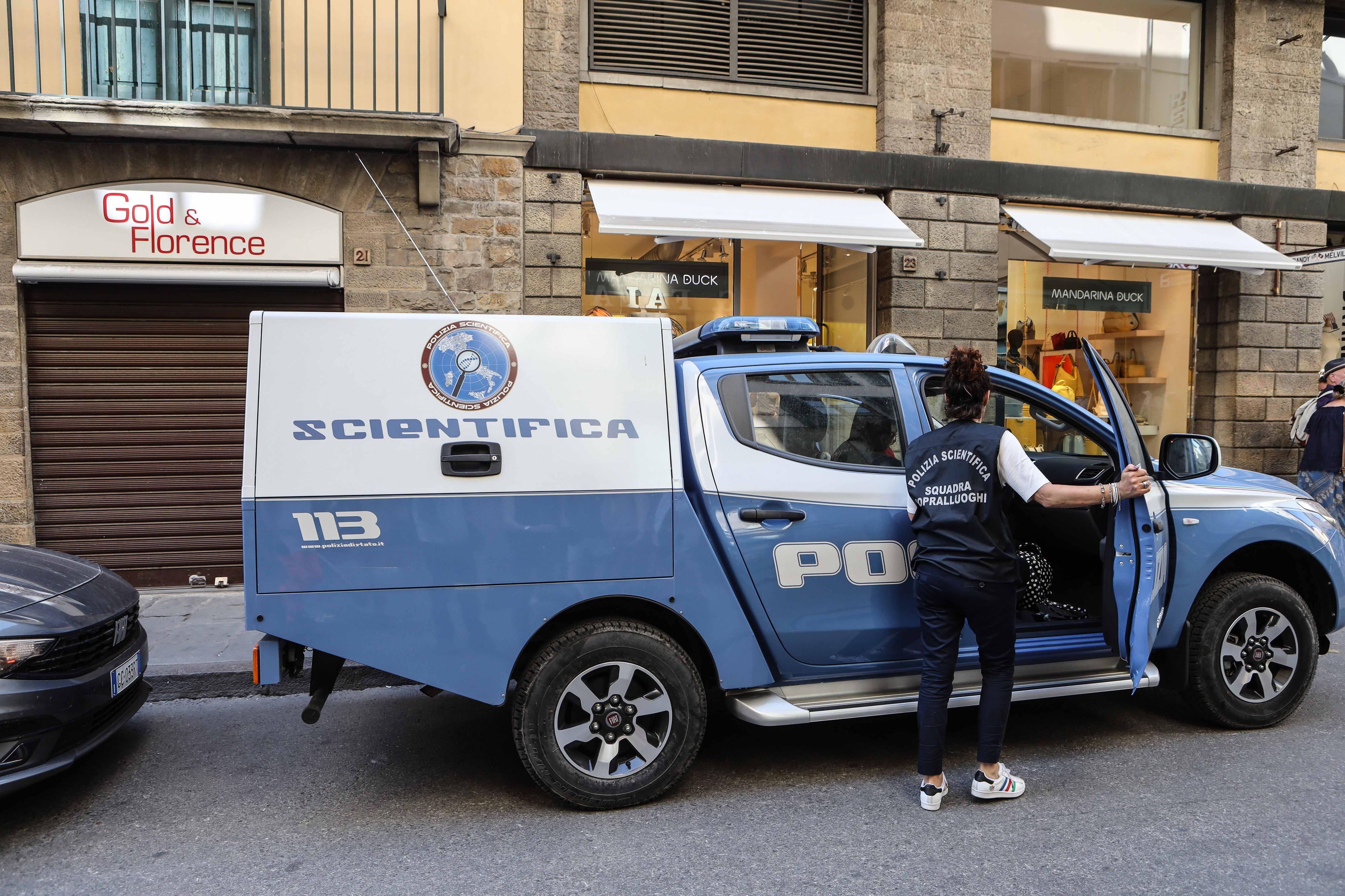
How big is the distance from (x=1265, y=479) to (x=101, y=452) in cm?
877

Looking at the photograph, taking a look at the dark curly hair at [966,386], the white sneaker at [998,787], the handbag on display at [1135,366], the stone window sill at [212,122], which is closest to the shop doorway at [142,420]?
the stone window sill at [212,122]

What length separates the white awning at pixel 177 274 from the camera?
7.63m

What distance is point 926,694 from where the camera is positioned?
3.73 meters

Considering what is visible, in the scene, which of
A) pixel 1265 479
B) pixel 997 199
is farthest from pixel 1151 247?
pixel 1265 479

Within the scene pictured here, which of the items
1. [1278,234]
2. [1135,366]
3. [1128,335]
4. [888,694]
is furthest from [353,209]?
[1278,234]

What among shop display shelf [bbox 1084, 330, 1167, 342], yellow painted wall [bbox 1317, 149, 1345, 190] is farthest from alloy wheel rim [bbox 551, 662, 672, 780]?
yellow painted wall [bbox 1317, 149, 1345, 190]

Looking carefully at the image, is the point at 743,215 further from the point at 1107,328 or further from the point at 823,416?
the point at 1107,328

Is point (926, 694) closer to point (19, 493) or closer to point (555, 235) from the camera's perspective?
point (555, 235)

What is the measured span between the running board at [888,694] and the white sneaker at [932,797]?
0.33 m

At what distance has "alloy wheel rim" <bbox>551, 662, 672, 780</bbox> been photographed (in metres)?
3.67

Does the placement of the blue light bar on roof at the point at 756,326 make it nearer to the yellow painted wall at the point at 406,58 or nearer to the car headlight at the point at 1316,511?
the car headlight at the point at 1316,511

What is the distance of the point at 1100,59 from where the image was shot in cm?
1066

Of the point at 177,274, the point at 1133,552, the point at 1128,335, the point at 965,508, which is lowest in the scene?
the point at 1133,552

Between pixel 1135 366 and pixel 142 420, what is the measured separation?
10.7 metres
